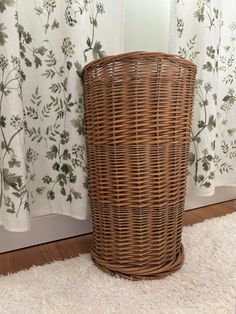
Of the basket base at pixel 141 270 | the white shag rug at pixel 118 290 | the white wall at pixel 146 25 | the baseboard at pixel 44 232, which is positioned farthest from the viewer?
the white wall at pixel 146 25

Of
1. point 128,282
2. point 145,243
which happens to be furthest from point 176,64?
point 128,282

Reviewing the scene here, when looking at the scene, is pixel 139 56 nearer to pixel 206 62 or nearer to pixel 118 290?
pixel 206 62

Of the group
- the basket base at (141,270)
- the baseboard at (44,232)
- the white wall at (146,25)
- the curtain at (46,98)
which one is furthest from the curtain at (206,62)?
the baseboard at (44,232)

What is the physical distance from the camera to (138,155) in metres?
0.67

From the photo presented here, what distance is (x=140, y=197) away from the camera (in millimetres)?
690

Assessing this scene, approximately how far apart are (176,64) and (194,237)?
0.61 m

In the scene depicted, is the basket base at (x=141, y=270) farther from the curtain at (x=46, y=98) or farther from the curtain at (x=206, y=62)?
the curtain at (x=206, y=62)

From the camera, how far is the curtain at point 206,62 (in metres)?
0.94

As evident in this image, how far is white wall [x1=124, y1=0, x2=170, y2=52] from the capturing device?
0.99 m

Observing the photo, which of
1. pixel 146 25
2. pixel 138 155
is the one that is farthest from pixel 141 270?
pixel 146 25

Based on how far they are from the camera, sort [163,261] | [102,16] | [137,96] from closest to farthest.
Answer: [137,96] < [163,261] < [102,16]

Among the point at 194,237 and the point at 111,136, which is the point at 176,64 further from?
the point at 194,237

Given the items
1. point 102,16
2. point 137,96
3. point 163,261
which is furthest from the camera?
point 102,16

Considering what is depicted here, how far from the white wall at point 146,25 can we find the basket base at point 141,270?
2.50 ft
